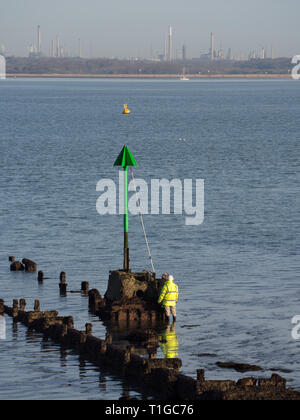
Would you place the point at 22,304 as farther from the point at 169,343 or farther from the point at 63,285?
the point at 169,343

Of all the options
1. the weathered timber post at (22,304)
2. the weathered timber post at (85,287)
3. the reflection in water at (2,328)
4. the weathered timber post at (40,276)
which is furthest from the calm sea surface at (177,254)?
the weathered timber post at (22,304)

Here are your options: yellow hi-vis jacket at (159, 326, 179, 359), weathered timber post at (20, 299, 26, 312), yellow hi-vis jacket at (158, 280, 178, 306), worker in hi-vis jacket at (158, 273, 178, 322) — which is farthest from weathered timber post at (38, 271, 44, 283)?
yellow hi-vis jacket at (159, 326, 179, 359)

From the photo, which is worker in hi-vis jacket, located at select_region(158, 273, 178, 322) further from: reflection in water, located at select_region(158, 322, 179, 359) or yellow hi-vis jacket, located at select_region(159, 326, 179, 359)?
yellow hi-vis jacket, located at select_region(159, 326, 179, 359)

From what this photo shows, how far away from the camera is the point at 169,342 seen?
31.6m

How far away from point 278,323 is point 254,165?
6854 cm

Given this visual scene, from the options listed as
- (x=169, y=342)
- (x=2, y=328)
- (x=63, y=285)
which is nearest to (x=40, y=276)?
(x=63, y=285)

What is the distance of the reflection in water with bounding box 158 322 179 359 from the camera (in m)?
30.1

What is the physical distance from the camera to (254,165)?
102m
